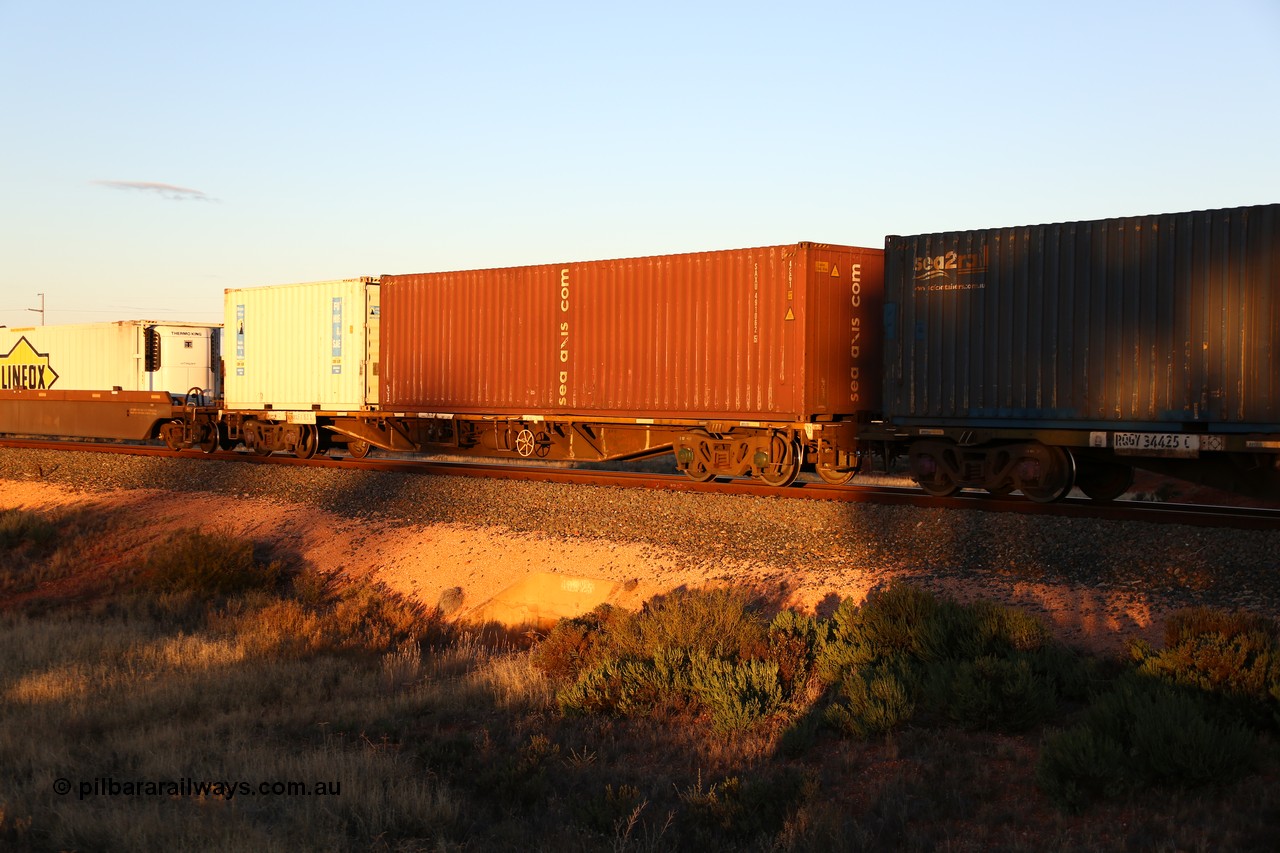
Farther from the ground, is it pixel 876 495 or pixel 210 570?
pixel 876 495

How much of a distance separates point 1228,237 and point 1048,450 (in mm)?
3059

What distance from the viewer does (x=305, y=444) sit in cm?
2366

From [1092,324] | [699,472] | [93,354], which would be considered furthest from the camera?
[93,354]

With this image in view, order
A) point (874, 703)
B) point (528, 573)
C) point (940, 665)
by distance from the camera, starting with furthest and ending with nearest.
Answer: point (528, 573)
point (940, 665)
point (874, 703)

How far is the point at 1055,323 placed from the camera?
13.2 metres

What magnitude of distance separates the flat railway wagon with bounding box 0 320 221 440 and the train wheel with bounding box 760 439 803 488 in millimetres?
14669

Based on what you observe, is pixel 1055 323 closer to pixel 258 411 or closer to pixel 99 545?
pixel 99 545

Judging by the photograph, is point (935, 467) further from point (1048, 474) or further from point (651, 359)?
point (651, 359)

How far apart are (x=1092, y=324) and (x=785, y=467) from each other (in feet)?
16.3

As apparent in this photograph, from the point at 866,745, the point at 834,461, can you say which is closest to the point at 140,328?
the point at 834,461

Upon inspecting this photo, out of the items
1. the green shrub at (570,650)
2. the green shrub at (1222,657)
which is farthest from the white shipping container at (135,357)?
the green shrub at (1222,657)

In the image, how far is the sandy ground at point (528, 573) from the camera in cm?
988

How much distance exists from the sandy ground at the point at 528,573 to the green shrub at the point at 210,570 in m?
0.76

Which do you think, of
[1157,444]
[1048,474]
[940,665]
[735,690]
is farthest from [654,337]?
[940,665]
